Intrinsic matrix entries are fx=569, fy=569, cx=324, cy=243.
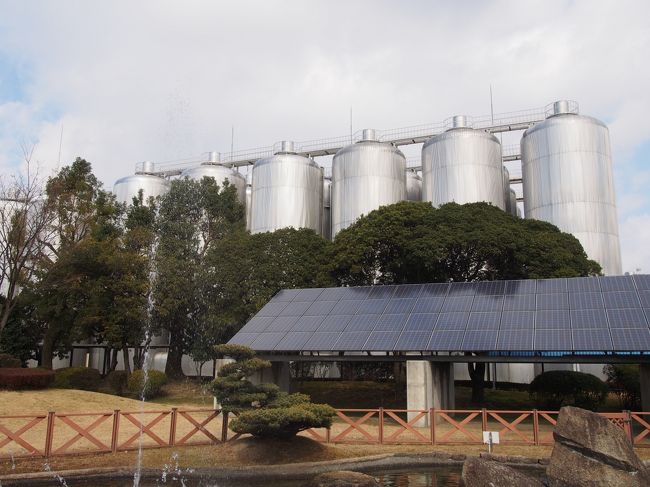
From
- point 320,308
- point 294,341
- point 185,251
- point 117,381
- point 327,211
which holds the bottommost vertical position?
point 117,381

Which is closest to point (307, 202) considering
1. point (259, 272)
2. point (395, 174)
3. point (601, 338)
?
point (395, 174)

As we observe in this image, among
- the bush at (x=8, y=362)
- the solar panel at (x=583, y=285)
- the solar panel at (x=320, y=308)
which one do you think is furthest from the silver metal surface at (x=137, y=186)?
the solar panel at (x=583, y=285)

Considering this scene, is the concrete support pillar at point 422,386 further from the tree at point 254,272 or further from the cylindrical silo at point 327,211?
the cylindrical silo at point 327,211

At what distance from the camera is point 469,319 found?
979 inches

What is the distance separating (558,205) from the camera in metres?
44.1

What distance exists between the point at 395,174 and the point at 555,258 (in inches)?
862

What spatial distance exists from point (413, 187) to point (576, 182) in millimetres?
18002

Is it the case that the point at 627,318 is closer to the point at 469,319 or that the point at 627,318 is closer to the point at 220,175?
the point at 469,319

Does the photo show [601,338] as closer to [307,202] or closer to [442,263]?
[442,263]

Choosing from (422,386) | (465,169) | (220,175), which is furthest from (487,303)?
(220,175)

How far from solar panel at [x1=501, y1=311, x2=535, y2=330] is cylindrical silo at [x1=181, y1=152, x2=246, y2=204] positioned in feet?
121

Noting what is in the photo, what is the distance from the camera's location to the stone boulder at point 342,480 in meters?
13.3

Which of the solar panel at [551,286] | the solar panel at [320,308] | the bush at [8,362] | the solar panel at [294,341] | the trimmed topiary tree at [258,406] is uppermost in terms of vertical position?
the solar panel at [551,286]

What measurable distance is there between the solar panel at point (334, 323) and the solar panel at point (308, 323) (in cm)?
25
